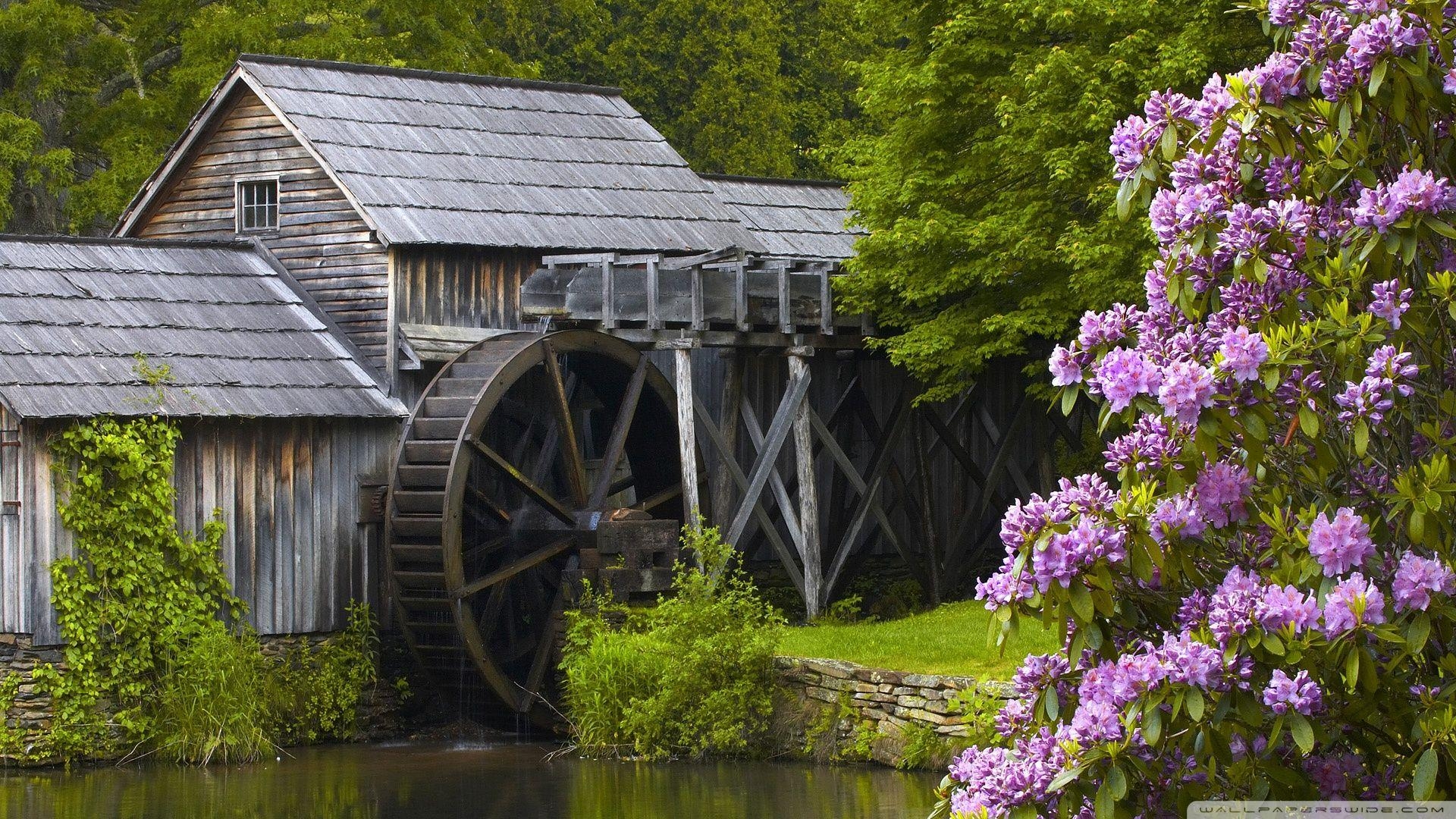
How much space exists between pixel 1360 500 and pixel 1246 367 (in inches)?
23.6

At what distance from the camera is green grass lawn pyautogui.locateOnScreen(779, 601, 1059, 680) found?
44.2ft

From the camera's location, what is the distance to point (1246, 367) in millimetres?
4973

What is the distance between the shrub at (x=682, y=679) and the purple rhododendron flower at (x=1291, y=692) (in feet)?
30.8

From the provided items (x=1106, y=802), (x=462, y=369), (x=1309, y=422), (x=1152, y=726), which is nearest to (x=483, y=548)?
(x=462, y=369)

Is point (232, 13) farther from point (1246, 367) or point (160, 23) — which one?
point (1246, 367)

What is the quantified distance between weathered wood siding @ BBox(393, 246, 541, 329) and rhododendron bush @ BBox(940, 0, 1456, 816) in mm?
12334

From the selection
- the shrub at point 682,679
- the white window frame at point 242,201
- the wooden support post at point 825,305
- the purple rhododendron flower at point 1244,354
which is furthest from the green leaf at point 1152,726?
the white window frame at point 242,201

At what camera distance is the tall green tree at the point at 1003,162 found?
15750mm

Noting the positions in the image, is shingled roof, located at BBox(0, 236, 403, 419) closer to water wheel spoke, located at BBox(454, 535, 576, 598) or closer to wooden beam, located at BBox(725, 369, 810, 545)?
water wheel spoke, located at BBox(454, 535, 576, 598)

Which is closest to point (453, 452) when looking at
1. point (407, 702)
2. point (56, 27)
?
point (407, 702)

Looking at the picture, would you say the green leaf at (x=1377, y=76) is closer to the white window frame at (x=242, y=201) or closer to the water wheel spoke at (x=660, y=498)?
the water wheel spoke at (x=660, y=498)

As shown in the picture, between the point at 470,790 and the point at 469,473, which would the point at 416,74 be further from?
the point at 470,790

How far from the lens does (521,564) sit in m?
17.0

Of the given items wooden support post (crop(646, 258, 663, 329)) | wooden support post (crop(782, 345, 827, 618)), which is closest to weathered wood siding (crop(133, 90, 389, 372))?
wooden support post (crop(646, 258, 663, 329))
